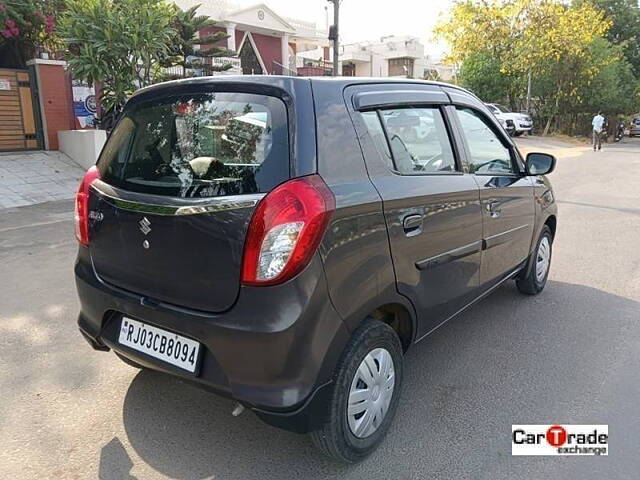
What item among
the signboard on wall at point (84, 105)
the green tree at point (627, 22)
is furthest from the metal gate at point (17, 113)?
the green tree at point (627, 22)

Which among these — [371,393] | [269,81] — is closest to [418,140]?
[269,81]

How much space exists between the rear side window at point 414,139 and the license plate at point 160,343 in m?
1.28

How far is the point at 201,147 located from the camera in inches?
97.0

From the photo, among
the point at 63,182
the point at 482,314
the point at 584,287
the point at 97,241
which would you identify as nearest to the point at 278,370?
the point at 97,241

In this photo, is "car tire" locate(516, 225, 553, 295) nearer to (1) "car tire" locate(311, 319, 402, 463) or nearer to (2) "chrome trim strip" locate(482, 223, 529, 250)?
(2) "chrome trim strip" locate(482, 223, 529, 250)

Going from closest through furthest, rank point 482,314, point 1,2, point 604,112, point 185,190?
A: point 185,190, point 482,314, point 1,2, point 604,112

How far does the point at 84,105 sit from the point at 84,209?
1231 centimetres

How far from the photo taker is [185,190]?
7.66 ft

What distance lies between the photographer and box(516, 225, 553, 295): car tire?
14.8ft

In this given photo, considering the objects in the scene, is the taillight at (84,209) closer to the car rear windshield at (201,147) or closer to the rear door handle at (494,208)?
the car rear windshield at (201,147)

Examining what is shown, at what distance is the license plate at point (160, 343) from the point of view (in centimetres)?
228

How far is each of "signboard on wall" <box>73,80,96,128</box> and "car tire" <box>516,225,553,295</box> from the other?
12.1m

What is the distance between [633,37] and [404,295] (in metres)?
44.0

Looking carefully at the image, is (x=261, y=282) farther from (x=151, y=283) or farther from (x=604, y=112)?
(x=604, y=112)
